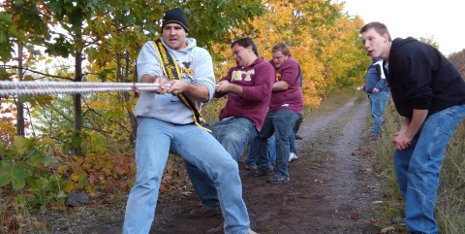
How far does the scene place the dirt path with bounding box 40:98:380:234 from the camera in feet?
13.8

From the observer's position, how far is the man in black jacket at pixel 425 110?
3369 mm

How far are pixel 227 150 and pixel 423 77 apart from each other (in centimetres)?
199

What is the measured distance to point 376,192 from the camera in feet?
17.4

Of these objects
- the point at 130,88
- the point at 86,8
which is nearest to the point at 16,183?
the point at 130,88

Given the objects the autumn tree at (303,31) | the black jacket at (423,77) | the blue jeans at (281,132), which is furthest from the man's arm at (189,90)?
the autumn tree at (303,31)

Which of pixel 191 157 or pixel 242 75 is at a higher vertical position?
pixel 242 75

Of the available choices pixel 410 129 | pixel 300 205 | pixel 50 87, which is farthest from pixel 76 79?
pixel 410 129

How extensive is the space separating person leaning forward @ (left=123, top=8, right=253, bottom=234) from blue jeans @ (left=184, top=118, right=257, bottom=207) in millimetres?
792

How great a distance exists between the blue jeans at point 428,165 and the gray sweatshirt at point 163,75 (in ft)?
5.76

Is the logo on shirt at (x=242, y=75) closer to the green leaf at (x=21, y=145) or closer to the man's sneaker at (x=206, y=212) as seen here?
the man's sneaker at (x=206, y=212)

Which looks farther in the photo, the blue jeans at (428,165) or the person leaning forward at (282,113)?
the person leaning forward at (282,113)

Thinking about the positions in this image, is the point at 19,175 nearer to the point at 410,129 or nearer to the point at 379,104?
the point at 410,129

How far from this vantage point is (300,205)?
491 cm

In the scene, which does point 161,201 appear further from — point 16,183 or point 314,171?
point 314,171
